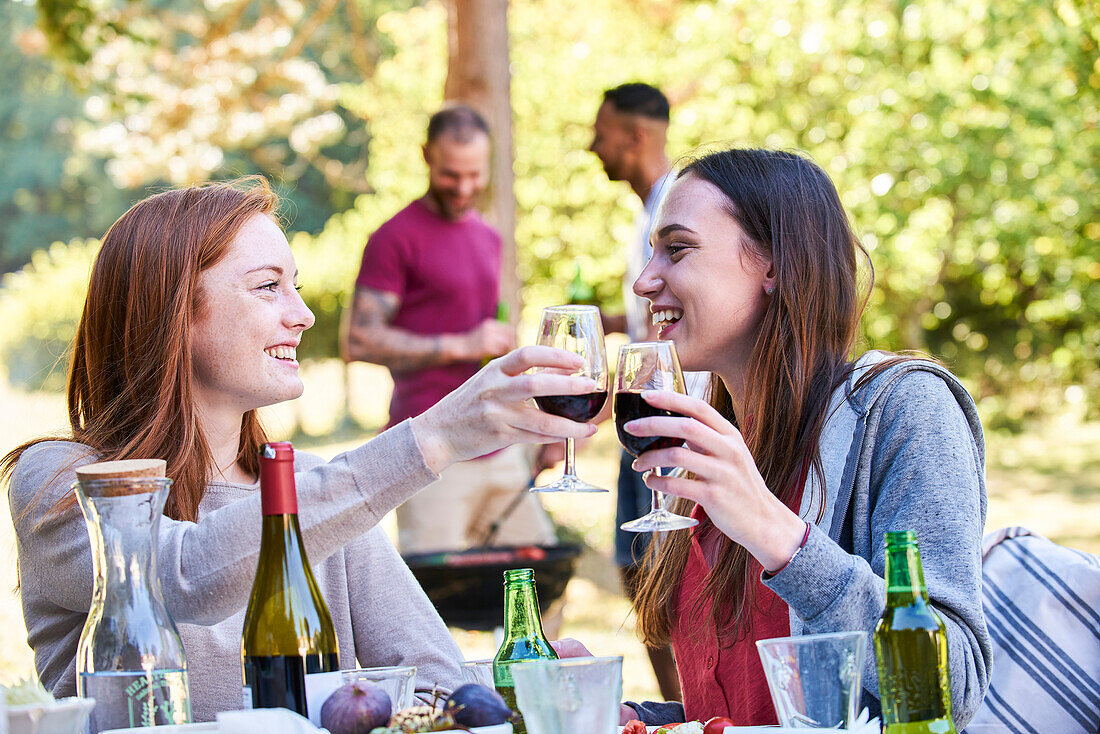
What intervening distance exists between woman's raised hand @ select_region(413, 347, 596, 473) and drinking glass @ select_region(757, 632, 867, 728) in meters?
0.40

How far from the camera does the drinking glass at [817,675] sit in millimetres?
1137

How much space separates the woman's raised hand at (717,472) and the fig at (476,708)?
0.34 m

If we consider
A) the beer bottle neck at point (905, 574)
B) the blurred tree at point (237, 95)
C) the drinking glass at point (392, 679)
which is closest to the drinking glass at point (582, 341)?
the drinking glass at point (392, 679)

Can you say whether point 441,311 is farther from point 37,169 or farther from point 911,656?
point 37,169

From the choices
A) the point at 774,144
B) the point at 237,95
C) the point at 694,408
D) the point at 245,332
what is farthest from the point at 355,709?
the point at 237,95

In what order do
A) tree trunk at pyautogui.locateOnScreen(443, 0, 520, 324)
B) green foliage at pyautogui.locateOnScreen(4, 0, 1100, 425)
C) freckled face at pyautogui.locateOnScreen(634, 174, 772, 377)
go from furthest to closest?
green foliage at pyautogui.locateOnScreen(4, 0, 1100, 425), tree trunk at pyautogui.locateOnScreen(443, 0, 520, 324), freckled face at pyautogui.locateOnScreen(634, 174, 772, 377)

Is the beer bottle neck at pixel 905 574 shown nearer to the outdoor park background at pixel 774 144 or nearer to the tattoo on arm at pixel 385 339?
the tattoo on arm at pixel 385 339

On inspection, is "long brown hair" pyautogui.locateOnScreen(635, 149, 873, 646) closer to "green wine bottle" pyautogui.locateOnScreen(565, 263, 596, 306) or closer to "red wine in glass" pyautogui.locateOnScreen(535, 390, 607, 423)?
"red wine in glass" pyautogui.locateOnScreen(535, 390, 607, 423)

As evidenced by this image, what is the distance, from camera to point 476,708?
47.3 inches

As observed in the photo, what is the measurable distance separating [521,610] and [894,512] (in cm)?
61

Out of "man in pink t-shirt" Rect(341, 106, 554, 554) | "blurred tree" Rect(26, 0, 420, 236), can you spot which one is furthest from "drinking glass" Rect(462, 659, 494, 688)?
"blurred tree" Rect(26, 0, 420, 236)

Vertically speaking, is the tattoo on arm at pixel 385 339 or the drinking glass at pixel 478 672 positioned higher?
the tattoo on arm at pixel 385 339

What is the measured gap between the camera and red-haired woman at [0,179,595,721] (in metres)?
1.81

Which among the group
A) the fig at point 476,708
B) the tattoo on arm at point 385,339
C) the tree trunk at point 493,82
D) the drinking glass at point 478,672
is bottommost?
the drinking glass at point 478,672
